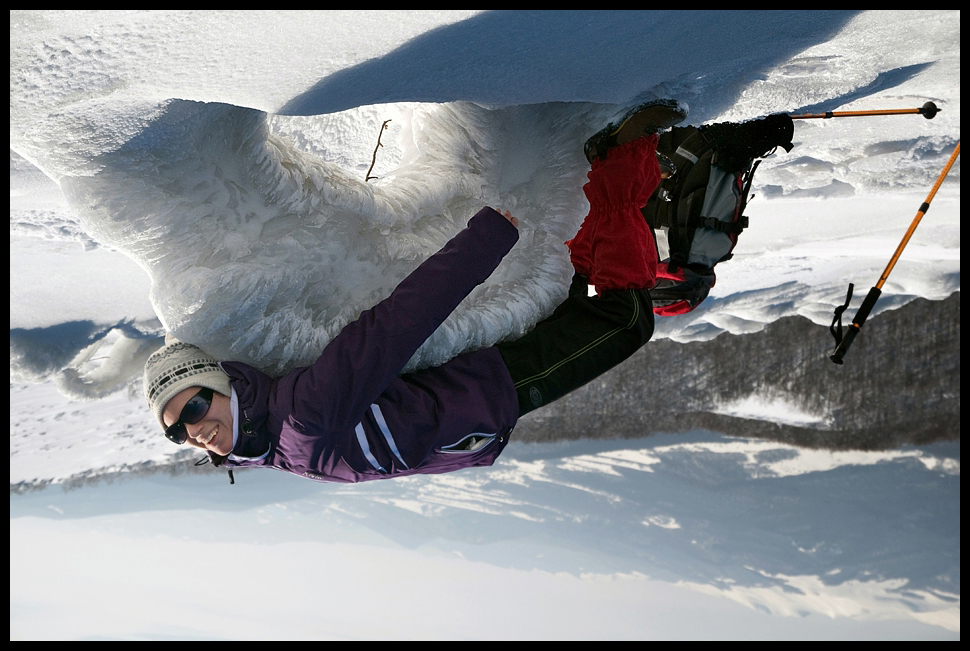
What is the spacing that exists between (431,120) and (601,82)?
26cm

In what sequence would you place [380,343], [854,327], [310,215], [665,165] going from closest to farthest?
[380,343], [310,215], [665,165], [854,327]

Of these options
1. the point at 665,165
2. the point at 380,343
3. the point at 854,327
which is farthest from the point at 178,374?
the point at 854,327

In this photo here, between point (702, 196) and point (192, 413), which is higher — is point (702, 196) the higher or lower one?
the higher one

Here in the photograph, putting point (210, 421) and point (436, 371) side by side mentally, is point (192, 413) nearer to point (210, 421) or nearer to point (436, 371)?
point (210, 421)

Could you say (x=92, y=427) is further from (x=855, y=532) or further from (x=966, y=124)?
(x=855, y=532)

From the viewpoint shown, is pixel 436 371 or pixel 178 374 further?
pixel 436 371

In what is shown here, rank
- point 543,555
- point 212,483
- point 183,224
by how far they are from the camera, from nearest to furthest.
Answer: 1. point 183,224
2. point 212,483
3. point 543,555

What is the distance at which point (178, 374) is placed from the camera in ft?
2.48

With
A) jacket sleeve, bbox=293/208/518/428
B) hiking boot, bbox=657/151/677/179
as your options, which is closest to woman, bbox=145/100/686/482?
jacket sleeve, bbox=293/208/518/428

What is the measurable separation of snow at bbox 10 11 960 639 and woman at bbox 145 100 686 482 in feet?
0.16

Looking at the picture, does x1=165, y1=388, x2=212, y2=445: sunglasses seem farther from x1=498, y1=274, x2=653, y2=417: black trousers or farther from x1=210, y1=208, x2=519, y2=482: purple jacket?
x1=498, y1=274, x2=653, y2=417: black trousers

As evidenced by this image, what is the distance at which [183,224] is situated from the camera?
758 millimetres

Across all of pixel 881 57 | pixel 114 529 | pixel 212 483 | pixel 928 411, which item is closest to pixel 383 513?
pixel 212 483

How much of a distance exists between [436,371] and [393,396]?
83mm
